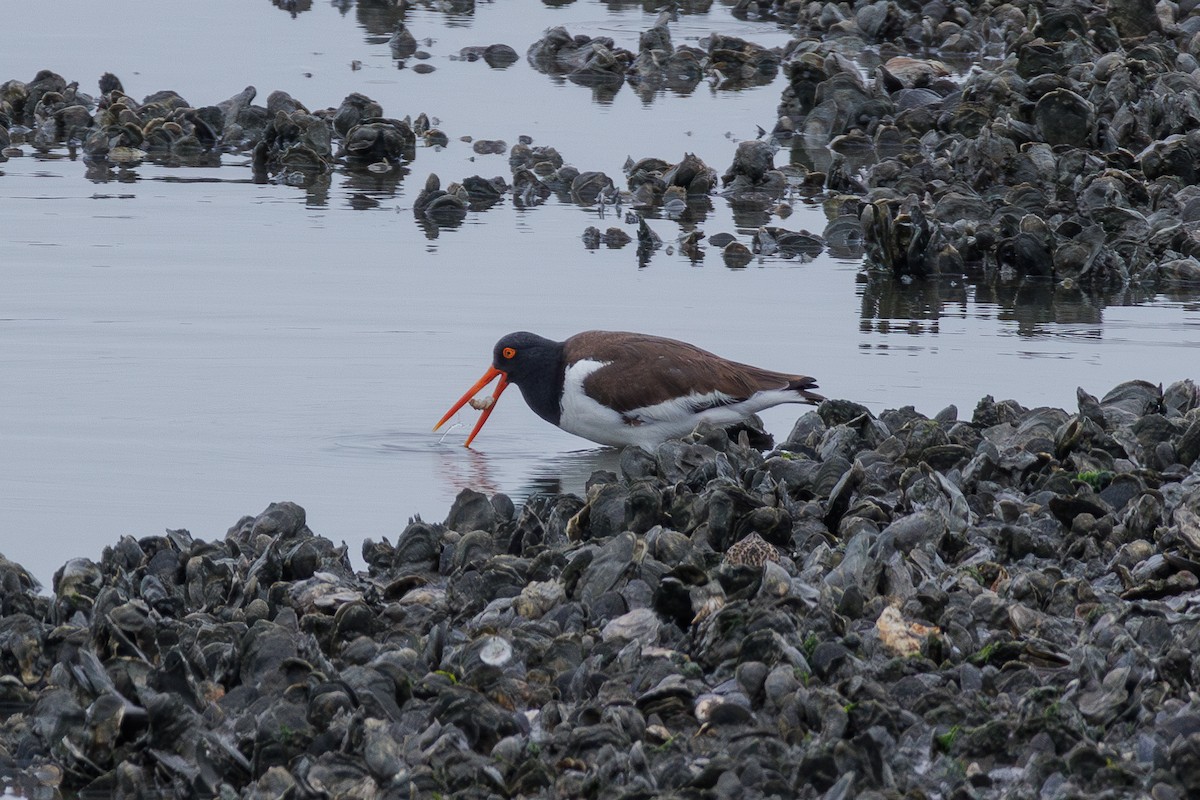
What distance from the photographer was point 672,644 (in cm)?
630

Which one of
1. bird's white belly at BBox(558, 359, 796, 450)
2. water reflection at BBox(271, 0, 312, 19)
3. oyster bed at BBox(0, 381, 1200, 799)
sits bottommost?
oyster bed at BBox(0, 381, 1200, 799)

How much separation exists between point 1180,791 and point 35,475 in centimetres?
652

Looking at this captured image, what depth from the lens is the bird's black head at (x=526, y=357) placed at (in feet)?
33.6

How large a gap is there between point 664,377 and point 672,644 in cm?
382

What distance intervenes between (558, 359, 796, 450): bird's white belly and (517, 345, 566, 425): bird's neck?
8cm

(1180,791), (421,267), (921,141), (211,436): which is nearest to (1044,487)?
(1180,791)

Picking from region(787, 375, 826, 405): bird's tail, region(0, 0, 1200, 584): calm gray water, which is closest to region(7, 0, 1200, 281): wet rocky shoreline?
region(0, 0, 1200, 584): calm gray water

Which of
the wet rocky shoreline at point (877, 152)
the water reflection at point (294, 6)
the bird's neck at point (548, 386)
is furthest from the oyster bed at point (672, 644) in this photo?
→ the water reflection at point (294, 6)

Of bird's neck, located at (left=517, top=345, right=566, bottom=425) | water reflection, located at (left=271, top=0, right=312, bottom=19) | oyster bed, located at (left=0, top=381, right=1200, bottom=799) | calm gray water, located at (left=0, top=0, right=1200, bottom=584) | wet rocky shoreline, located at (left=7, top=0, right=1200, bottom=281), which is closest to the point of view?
oyster bed, located at (left=0, top=381, right=1200, bottom=799)

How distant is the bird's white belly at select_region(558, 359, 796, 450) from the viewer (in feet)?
32.7

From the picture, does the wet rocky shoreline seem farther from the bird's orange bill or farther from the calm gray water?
the bird's orange bill

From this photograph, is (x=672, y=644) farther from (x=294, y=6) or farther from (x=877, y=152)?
(x=294, y=6)

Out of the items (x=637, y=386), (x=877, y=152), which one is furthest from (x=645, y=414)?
(x=877, y=152)

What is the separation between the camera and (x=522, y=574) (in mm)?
7086
